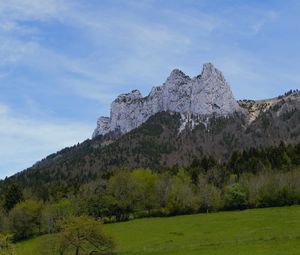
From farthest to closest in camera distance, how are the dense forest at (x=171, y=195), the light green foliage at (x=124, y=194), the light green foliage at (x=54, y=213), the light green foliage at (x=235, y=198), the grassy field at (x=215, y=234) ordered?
the light green foliage at (x=124, y=194) < the light green foliage at (x=54, y=213) < the dense forest at (x=171, y=195) < the light green foliage at (x=235, y=198) < the grassy field at (x=215, y=234)

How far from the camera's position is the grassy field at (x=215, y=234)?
57.1m

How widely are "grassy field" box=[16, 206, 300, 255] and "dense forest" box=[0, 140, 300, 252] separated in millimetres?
7028

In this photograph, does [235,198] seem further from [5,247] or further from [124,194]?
[5,247]

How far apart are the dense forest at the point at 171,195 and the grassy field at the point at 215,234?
703 cm

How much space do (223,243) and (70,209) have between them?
6622 centimetres

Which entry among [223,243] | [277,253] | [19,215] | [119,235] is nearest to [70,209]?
[19,215]

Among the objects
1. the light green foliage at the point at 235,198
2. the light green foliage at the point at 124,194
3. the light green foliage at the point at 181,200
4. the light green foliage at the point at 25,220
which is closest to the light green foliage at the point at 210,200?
the light green foliage at the point at 235,198

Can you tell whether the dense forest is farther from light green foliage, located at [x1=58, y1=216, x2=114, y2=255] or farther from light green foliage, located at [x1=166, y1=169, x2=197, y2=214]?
light green foliage, located at [x1=58, y1=216, x2=114, y2=255]

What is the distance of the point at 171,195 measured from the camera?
11150cm

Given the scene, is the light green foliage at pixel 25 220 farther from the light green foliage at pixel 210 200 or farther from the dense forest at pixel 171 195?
the light green foliage at pixel 210 200

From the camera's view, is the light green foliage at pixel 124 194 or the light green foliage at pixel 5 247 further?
the light green foliage at pixel 124 194

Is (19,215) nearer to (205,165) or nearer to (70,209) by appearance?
(70,209)

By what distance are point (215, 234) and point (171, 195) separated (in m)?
38.0

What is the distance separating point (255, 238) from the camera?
63.1 m
